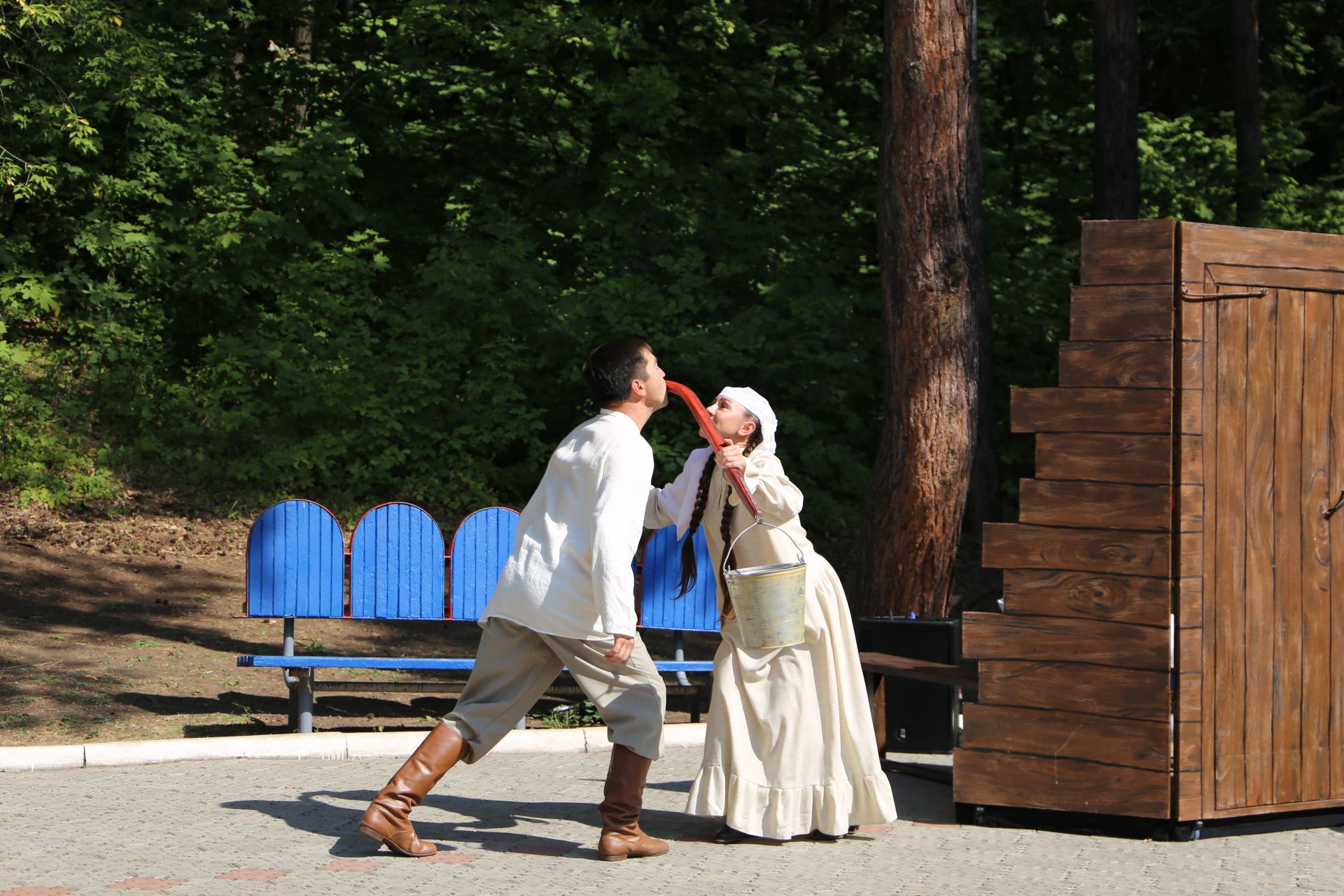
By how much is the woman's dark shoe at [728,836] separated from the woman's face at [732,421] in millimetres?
1549

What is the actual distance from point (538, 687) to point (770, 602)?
0.92 metres

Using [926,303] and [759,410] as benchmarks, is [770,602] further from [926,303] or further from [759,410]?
[926,303]

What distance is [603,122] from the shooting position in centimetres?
1781

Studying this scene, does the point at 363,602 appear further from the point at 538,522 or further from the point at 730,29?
the point at 730,29

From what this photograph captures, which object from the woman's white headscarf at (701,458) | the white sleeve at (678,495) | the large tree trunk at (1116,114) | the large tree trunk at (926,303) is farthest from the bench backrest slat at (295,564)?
the large tree trunk at (1116,114)

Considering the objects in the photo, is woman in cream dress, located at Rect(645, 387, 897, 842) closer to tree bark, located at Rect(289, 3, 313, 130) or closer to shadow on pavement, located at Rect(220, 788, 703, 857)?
shadow on pavement, located at Rect(220, 788, 703, 857)

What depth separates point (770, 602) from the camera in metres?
5.44

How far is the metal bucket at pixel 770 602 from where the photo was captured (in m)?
5.43

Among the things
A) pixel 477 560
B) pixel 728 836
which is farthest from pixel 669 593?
pixel 728 836

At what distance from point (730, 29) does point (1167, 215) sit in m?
6.01

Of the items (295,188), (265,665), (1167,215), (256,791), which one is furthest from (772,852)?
(1167,215)

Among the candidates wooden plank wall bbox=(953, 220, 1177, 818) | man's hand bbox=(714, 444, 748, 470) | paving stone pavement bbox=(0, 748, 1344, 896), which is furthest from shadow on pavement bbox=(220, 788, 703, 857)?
man's hand bbox=(714, 444, 748, 470)

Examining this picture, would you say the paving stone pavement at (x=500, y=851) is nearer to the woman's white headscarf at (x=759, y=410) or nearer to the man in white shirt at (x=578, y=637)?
the man in white shirt at (x=578, y=637)

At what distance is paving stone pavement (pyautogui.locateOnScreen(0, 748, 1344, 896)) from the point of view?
4938mm
